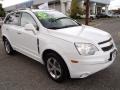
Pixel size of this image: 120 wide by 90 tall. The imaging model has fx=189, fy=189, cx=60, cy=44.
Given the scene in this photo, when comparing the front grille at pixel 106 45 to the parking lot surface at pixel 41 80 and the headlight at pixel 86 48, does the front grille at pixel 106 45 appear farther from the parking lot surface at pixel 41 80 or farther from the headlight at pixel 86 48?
the parking lot surface at pixel 41 80

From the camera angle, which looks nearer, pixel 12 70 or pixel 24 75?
pixel 24 75

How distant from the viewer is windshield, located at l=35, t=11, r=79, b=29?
4988 mm

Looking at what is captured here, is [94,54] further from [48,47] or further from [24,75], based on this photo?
[24,75]

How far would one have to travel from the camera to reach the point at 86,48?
3.93 metres

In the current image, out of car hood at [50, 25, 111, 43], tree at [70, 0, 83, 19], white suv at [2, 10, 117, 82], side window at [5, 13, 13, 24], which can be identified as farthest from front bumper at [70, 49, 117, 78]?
tree at [70, 0, 83, 19]

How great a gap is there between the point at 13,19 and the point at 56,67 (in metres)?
2.77

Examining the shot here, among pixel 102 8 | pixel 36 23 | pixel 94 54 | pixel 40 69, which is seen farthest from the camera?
pixel 102 8

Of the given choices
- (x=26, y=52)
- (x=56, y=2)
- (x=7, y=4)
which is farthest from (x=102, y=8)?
(x=26, y=52)

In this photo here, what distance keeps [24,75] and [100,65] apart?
7.00 ft

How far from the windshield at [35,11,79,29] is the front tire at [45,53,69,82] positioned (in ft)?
2.88

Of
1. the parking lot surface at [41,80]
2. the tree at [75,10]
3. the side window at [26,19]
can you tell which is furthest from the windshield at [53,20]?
the tree at [75,10]

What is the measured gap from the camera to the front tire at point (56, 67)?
4189 millimetres

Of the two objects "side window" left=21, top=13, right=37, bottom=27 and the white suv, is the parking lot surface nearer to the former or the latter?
the white suv

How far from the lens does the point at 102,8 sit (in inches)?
2534
